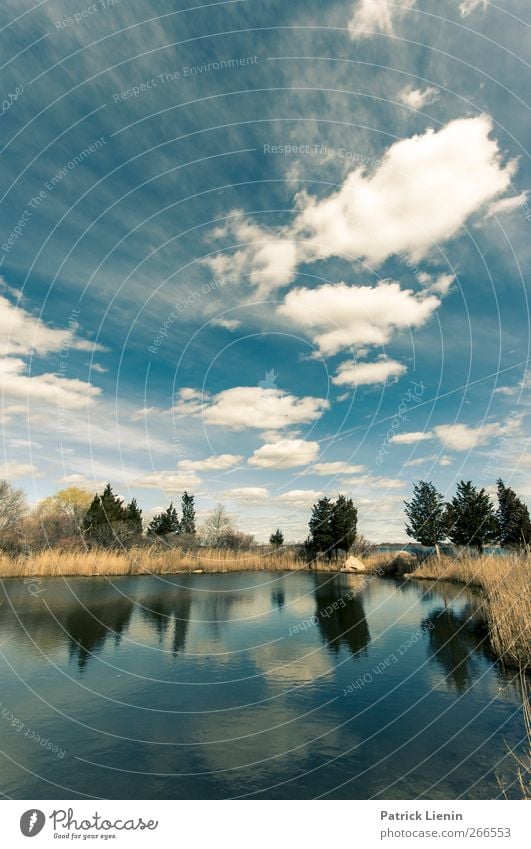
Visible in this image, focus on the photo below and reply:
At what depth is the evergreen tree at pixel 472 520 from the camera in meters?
42.8

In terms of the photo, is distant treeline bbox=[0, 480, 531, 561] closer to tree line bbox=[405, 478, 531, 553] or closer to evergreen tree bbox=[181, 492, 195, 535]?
tree line bbox=[405, 478, 531, 553]

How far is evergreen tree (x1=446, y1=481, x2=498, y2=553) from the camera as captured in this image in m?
42.8

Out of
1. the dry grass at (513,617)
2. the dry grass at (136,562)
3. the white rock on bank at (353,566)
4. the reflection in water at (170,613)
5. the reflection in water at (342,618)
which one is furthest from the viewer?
the white rock on bank at (353,566)

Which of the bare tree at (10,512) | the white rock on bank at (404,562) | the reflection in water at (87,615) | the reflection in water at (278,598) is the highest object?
the bare tree at (10,512)

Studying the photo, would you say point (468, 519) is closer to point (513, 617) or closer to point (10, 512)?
point (513, 617)

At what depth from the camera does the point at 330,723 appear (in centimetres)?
Answer: 856

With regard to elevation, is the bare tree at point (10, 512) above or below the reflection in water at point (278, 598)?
above

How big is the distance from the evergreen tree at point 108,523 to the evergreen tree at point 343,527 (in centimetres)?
2521

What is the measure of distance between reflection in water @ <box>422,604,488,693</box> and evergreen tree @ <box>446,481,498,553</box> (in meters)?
23.5
